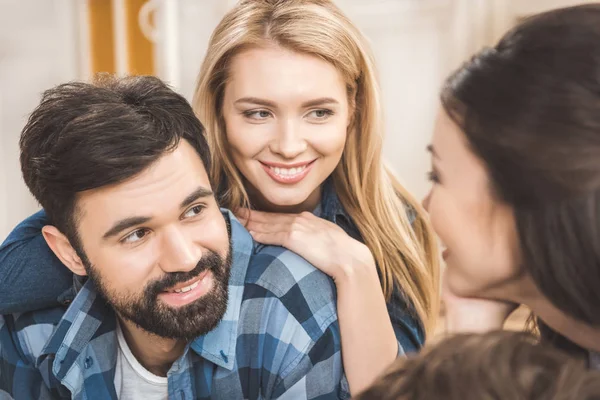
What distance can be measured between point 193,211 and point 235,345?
286 millimetres

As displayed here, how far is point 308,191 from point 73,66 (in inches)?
90.0

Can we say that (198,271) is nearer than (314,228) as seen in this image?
Yes

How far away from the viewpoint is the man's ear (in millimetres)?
1658

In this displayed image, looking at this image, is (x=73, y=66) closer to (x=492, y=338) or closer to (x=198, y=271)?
(x=198, y=271)

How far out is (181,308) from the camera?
1.54 m

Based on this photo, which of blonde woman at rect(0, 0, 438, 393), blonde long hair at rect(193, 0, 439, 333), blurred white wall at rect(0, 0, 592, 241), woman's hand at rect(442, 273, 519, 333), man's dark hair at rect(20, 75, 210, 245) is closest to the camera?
woman's hand at rect(442, 273, 519, 333)

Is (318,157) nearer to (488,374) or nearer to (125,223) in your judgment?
(125,223)

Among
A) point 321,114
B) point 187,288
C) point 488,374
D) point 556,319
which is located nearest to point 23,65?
point 321,114

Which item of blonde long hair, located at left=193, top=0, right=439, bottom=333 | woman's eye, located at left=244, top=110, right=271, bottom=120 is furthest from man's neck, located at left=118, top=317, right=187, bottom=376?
woman's eye, located at left=244, top=110, right=271, bottom=120

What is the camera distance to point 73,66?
12.4 ft

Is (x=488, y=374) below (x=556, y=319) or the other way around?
the other way around

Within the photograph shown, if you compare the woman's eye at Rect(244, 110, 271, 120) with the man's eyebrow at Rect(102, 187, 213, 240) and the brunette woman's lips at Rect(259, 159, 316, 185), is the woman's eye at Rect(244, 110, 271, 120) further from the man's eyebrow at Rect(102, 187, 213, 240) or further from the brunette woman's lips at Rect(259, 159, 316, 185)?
the man's eyebrow at Rect(102, 187, 213, 240)

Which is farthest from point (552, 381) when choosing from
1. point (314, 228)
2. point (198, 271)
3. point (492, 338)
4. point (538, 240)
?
point (314, 228)

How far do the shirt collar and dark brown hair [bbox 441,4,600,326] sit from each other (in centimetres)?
77
